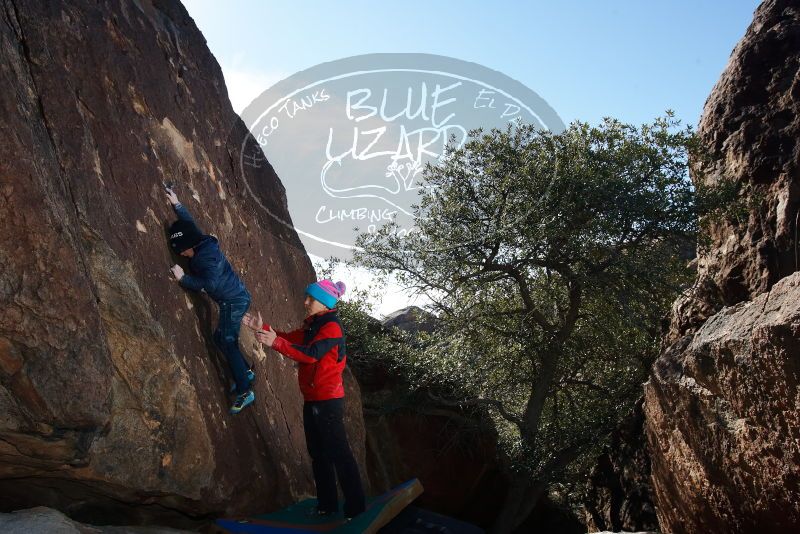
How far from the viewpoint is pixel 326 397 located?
6047 mm

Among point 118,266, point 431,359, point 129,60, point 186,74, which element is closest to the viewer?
point 118,266

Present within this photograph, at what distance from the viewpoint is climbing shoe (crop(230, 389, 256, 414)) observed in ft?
20.2

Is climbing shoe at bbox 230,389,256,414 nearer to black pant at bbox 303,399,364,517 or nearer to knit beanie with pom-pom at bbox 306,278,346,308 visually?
black pant at bbox 303,399,364,517

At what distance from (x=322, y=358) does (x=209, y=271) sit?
1.22 metres

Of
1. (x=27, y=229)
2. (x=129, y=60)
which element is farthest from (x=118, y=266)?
(x=129, y=60)

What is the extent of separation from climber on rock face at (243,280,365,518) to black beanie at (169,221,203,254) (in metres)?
0.80

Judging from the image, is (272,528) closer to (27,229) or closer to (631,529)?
(27,229)

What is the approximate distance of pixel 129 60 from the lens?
615 centimetres

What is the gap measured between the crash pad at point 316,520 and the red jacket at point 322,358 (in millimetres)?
1028

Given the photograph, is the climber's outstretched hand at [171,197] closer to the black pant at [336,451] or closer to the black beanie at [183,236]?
the black beanie at [183,236]

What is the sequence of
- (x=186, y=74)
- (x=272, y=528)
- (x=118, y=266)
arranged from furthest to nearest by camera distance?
(x=186, y=74) → (x=272, y=528) → (x=118, y=266)

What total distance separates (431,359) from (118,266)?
386 inches

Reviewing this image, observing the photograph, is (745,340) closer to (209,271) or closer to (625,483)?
(209,271)

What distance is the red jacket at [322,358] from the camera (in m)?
5.95
